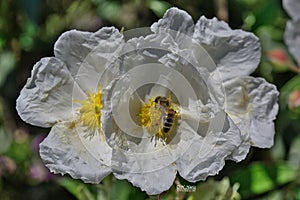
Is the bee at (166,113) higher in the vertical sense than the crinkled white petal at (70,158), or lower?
higher

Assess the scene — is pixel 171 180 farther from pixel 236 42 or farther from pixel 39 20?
pixel 39 20

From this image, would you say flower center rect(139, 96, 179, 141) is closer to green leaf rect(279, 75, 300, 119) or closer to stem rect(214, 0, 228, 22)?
green leaf rect(279, 75, 300, 119)

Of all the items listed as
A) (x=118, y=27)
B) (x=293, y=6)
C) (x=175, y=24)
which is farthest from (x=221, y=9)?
(x=175, y=24)

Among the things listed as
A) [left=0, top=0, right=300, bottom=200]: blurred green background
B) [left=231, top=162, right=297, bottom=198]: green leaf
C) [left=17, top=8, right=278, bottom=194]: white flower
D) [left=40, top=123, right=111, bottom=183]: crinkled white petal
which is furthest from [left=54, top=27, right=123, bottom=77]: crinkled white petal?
[left=231, top=162, right=297, bottom=198]: green leaf

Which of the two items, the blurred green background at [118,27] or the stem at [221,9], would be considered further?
the stem at [221,9]

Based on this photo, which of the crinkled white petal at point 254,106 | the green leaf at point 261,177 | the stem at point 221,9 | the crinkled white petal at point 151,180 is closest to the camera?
the crinkled white petal at point 151,180

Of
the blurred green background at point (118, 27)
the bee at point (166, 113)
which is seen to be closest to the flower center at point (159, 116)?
the bee at point (166, 113)

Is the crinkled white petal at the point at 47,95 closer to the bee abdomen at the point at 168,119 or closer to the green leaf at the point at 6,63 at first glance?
the bee abdomen at the point at 168,119
